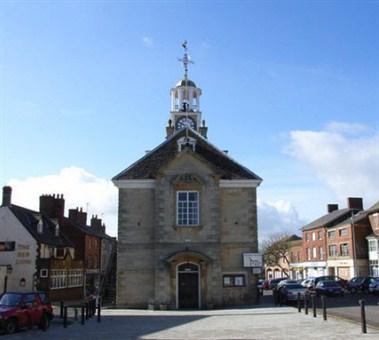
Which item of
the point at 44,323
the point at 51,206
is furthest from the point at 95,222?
the point at 44,323

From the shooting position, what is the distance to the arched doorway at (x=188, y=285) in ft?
107

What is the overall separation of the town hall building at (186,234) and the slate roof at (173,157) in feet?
A: 0.37

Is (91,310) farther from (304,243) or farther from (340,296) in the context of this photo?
(304,243)

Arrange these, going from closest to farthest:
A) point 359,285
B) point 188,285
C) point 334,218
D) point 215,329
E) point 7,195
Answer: point 215,329 < point 188,285 < point 7,195 < point 359,285 < point 334,218

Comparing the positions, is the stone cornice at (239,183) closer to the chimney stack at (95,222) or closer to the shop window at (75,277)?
the shop window at (75,277)

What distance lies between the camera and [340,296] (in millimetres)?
43250

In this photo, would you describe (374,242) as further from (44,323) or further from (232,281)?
(44,323)

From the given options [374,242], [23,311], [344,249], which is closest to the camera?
[23,311]

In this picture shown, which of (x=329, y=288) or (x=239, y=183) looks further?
(x=329, y=288)

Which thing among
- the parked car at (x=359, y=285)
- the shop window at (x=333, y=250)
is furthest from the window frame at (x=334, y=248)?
the parked car at (x=359, y=285)

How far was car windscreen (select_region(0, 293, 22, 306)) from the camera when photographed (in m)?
20.4

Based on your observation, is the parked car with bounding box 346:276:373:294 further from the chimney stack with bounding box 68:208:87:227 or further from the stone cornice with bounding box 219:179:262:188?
the chimney stack with bounding box 68:208:87:227

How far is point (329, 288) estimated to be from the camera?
145 ft

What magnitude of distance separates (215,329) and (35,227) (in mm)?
28095
